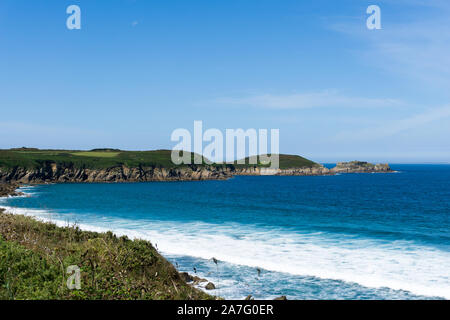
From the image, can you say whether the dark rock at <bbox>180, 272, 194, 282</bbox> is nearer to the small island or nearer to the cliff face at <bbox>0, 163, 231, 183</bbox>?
the small island

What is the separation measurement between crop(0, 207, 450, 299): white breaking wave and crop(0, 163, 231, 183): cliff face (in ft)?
312

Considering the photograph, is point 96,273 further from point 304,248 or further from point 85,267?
point 304,248

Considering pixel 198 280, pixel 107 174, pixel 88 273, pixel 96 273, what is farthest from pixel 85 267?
pixel 107 174

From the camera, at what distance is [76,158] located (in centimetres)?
13925

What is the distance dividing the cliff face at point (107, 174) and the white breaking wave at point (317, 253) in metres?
95.1

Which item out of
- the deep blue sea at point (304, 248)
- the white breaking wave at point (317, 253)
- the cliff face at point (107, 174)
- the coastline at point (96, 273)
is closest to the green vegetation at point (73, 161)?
the cliff face at point (107, 174)

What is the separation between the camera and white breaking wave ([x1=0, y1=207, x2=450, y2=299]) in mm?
19047

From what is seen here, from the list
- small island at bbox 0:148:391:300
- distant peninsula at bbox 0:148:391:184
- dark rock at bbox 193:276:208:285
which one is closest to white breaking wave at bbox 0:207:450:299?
dark rock at bbox 193:276:208:285

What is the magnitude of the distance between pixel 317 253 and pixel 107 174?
122 metres

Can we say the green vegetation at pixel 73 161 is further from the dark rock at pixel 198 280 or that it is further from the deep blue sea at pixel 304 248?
the dark rock at pixel 198 280

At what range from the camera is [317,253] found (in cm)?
2498

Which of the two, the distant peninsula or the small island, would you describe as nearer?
the small island

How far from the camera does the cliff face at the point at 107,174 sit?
11444 centimetres
